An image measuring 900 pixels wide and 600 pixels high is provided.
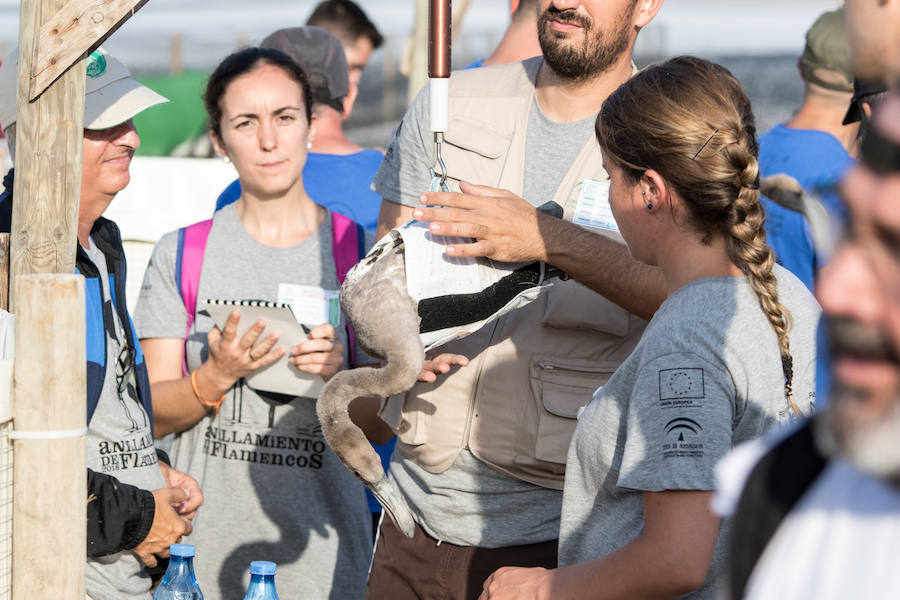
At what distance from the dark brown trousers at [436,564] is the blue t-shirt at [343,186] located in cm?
156

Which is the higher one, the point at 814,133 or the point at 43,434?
the point at 814,133

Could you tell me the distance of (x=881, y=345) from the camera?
0.70m

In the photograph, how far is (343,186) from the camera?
3980 millimetres

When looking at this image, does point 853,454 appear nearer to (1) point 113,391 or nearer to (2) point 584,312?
(2) point 584,312

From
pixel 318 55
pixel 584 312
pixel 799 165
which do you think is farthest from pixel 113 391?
pixel 799 165

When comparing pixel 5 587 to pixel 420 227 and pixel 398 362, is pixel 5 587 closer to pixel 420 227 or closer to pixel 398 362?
pixel 398 362

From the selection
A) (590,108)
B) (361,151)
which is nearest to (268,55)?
(361,151)

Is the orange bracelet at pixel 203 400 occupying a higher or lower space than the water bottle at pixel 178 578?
higher

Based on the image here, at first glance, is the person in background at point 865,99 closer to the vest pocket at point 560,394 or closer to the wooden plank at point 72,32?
the vest pocket at point 560,394

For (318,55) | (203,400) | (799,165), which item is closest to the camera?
(203,400)

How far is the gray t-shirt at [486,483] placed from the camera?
242 centimetres

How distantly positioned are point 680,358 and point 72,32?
4.64ft

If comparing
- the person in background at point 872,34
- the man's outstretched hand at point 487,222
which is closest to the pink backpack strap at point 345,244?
the man's outstretched hand at point 487,222

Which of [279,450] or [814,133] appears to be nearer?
[279,450]
